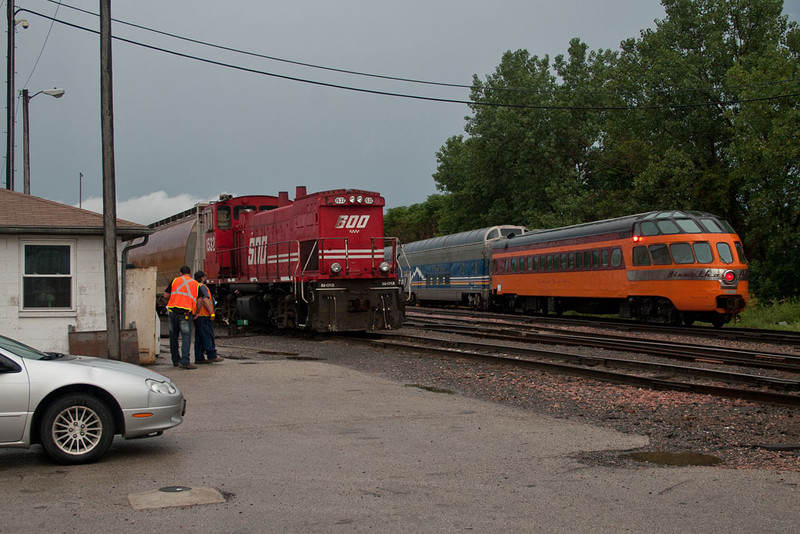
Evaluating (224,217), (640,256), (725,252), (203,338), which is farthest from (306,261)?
(725,252)

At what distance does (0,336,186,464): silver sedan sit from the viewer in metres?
6.93

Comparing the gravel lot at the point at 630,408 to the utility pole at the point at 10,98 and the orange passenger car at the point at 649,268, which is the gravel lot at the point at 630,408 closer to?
the orange passenger car at the point at 649,268

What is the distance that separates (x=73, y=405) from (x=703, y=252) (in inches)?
738

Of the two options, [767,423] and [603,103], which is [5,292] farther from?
[603,103]

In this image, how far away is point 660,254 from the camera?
22688 mm

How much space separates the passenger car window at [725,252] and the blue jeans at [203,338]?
14249 mm

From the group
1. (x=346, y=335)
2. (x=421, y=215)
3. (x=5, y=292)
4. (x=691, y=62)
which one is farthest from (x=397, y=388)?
(x=421, y=215)

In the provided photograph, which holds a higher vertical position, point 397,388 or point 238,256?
point 238,256

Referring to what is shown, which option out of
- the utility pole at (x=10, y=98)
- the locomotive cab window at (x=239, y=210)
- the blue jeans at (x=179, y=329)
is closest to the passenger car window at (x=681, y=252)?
the locomotive cab window at (x=239, y=210)

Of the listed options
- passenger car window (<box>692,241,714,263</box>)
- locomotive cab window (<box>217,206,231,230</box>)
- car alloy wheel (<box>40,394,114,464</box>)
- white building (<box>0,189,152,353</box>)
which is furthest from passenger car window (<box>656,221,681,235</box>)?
car alloy wheel (<box>40,394,114,464</box>)

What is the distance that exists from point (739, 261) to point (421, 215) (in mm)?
68456

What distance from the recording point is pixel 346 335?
21750 mm

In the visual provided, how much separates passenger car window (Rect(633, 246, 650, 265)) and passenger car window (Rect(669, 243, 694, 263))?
0.92 m

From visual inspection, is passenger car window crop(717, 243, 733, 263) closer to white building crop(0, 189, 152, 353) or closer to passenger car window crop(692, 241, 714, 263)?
passenger car window crop(692, 241, 714, 263)
